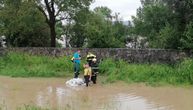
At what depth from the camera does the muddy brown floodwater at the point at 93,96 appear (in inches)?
603

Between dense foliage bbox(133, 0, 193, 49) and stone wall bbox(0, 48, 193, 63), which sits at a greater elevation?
dense foliage bbox(133, 0, 193, 49)

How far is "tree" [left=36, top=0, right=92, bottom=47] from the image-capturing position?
32.8 metres

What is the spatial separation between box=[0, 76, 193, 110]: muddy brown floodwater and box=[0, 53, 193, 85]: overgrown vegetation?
127 centimetres

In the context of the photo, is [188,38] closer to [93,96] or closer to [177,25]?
[177,25]

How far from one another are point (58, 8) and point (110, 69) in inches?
430

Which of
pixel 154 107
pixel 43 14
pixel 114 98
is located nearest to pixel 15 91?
pixel 114 98

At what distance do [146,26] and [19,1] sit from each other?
32.6 feet

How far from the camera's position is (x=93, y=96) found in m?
17.8

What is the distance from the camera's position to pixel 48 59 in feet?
92.6

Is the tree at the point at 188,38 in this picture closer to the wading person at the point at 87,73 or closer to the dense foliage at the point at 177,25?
the dense foliage at the point at 177,25

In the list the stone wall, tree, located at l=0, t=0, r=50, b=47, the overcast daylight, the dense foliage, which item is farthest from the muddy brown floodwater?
tree, located at l=0, t=0, r=50, b=47

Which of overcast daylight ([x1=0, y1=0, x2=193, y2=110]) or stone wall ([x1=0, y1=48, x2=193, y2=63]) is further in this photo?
stone wall ([x1=0, y1=48, x2=193, y2=63])

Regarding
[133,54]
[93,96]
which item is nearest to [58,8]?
[133,54]

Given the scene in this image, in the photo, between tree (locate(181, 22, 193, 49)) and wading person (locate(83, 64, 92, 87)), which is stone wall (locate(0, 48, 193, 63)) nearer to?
tree (locate(181, 22, 193, 49))
